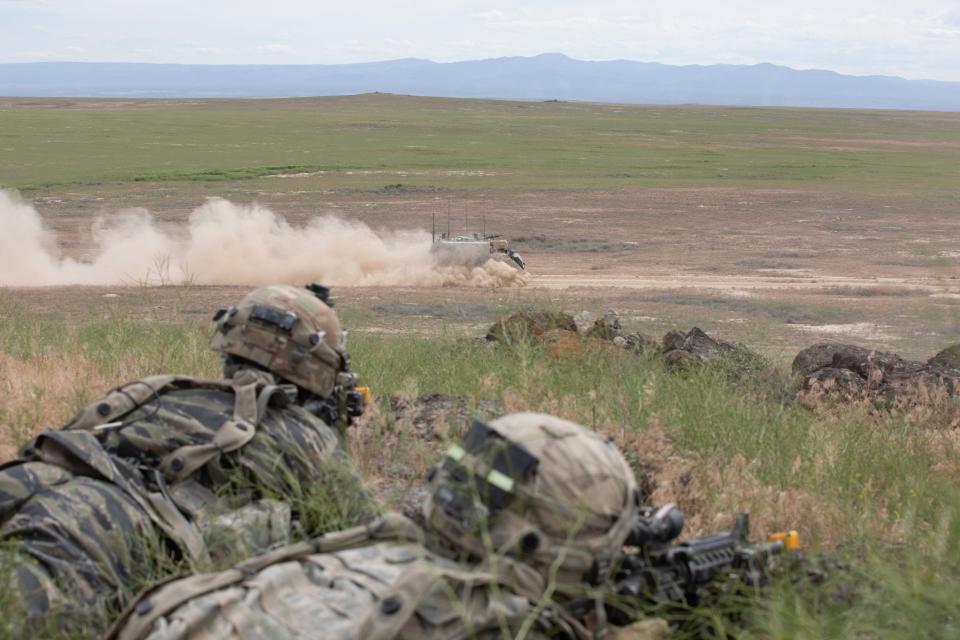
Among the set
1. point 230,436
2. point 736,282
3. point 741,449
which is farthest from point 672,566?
point 736,282

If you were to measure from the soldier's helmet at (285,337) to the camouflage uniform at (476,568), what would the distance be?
Answer: 1.69 meters

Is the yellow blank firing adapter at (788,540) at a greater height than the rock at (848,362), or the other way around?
the yellow blank firing adapter at (788,540)

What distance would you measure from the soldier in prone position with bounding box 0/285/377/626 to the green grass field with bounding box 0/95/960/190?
123ft

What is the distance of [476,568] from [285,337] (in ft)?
6.72

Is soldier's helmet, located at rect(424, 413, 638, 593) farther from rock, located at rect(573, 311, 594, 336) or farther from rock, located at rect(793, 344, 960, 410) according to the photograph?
rock, located at rect(573, 311, 594, 336)

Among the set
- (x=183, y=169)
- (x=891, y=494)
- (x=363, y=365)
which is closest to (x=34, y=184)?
(x=183, y=169)

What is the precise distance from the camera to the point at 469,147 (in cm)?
6291

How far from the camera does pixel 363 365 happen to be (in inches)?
319

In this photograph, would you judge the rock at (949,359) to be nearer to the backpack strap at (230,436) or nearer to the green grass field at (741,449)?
the green grass field at (741,449)

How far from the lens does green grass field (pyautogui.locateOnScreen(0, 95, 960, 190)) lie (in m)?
47.3

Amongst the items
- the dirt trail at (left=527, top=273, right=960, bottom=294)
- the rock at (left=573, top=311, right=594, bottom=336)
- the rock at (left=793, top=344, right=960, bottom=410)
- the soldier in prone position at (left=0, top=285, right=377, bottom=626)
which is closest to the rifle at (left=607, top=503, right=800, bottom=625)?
the soldier in prone position at (left=0, top=285, right=377, bottom=626)

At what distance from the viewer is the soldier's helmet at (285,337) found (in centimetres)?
481

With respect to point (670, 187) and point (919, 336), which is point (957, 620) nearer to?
point (919, 336)

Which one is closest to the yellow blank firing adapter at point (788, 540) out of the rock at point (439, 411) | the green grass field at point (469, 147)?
the rock at point (439, 411)
